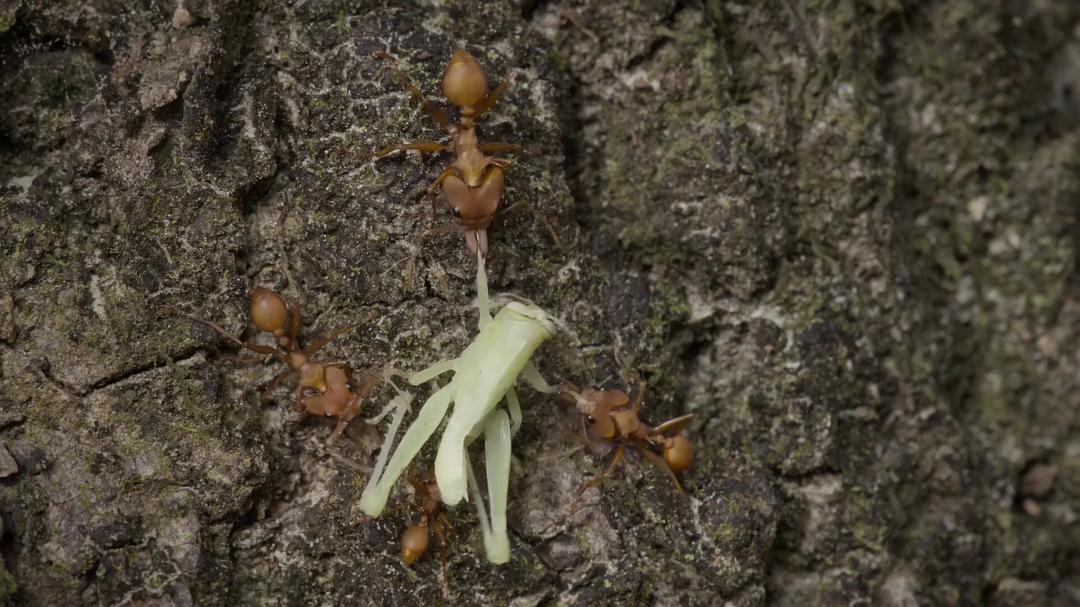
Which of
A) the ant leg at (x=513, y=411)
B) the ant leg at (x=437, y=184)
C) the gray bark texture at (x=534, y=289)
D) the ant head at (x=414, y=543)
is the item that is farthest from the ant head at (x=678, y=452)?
the ant leg at (x=437, y=184)

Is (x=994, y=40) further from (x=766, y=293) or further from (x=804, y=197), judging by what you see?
(x=766, y=293)

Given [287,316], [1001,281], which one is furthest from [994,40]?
[287,316]

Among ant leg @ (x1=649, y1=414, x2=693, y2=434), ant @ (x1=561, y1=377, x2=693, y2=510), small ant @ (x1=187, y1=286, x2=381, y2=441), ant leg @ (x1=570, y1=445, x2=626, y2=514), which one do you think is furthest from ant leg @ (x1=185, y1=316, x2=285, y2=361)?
ant leg @ (x1=649, y1=414, x2=693, y2=434)

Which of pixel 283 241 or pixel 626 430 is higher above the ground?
pixel 283 241

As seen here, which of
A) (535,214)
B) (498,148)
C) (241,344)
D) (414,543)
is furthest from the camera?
(535,214)

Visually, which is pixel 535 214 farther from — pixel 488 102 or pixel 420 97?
pixel 420 97

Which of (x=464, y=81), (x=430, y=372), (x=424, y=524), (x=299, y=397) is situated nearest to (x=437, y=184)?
(x=464, y=81)

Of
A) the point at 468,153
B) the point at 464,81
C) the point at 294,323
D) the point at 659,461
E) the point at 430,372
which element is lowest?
the point at 659,461

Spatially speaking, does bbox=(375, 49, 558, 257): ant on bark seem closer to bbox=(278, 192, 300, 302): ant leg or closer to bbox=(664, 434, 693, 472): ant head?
bbox=(278, 192, 300, 302): ant leg
